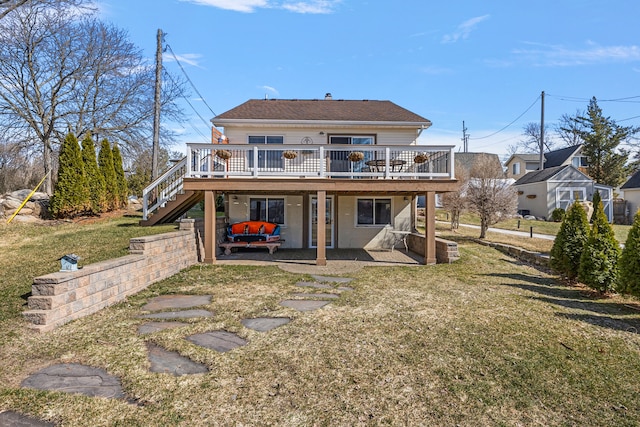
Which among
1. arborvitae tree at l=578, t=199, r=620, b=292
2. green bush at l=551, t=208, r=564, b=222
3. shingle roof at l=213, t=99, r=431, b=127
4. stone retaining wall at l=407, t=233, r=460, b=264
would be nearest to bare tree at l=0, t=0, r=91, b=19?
shingle roof at l=213, t=99, r=431, b=127

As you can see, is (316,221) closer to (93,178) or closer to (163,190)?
(163,190)

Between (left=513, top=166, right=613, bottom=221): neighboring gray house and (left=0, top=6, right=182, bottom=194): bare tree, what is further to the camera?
(left=513, top=166, right=613, bottom=221): neighboring gray house

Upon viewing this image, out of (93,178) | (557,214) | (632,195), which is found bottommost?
(557,214)

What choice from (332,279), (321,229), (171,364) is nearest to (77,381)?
(171,364)

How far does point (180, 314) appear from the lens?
4.92 m

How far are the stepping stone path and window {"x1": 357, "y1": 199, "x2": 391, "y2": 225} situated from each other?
700 cm

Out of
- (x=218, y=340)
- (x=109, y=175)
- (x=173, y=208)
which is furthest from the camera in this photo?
(x=109, y=175)

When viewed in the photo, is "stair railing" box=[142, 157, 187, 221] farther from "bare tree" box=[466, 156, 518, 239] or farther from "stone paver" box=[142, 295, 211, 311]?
"bare tree" box=[466, 156, 518, 239]

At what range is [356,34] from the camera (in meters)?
15.5

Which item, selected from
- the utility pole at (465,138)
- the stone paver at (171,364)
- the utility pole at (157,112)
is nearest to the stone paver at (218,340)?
the stone paver at (171,364)

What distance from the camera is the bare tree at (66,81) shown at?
15781 mm

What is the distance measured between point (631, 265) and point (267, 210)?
10.1 meters

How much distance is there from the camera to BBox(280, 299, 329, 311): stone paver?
207 inches

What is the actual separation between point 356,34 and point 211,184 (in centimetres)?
1090
